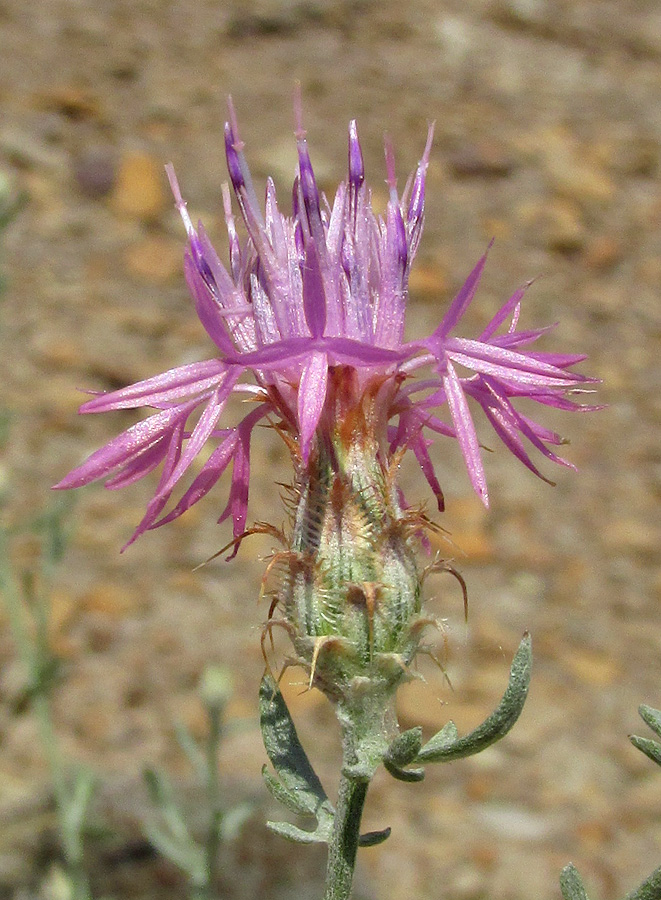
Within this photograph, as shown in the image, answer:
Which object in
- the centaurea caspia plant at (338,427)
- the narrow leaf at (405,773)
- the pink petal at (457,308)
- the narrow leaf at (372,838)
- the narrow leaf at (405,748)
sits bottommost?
the narrow leaf at (372,838)

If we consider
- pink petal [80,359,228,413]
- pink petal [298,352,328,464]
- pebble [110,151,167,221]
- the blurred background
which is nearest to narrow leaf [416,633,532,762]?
pink petal [298,352,328,464]

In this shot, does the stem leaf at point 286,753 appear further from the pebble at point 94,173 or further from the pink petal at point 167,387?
the pebble at point 94,173

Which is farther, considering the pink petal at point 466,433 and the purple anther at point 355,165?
the purple anther at point 355,165

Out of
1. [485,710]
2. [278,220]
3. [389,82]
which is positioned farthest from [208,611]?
[389,82]

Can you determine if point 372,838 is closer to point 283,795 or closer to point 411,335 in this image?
point 283,795

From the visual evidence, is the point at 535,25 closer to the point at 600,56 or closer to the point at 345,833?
the point at 600,56

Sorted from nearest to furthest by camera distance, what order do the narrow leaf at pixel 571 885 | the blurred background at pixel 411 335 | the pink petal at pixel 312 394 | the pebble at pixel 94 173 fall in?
1. the pink petal at pixel 312 394
2. the narrow leaf at pixel 571 885
3. the blurred background at pixel 411 335
4. the pebble at pixel 94 173

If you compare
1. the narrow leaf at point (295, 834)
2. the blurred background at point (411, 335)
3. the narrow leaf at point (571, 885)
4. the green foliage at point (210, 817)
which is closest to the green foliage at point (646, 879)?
the narrow leaf at point (571, 885)
